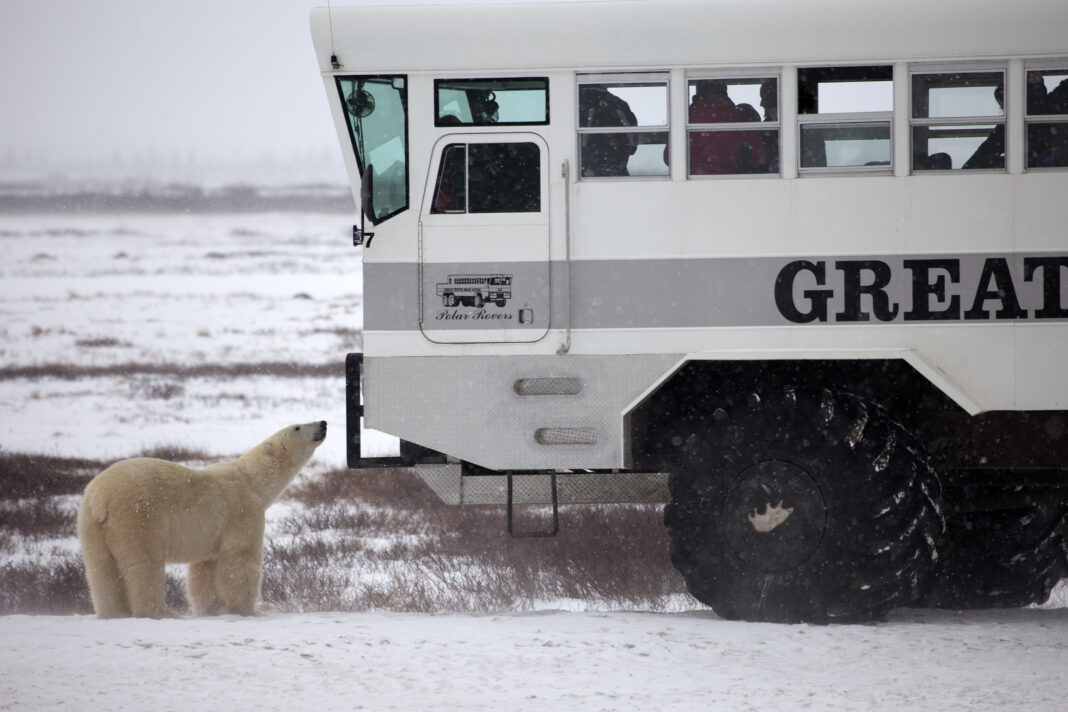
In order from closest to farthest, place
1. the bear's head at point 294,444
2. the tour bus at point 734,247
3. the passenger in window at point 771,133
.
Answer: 1. the tour bus at point 734,247
2. the passenger in window at point 771,133
3. the bear's head at point 294,444

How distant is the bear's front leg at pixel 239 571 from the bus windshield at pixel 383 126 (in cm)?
205

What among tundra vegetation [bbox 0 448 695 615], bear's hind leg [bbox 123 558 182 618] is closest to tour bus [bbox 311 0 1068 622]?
bear's hind leg [bbox 123 558 182 618]

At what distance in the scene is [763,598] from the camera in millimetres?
5641

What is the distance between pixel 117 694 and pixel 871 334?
409cm

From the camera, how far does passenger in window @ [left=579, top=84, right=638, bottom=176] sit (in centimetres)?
577

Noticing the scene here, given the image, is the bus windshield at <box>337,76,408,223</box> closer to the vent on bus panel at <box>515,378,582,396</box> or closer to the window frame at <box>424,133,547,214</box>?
the window frame at <box>424,133,547,214</box>

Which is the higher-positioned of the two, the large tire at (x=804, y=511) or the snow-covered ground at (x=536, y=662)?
the large tire at (x=804, y=511)

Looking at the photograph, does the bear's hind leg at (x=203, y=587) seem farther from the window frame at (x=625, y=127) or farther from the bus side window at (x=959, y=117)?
the bus side window at (x=959, y=117)

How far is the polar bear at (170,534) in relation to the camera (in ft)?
18.9

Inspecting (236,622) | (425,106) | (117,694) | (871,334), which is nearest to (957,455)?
(871,334)

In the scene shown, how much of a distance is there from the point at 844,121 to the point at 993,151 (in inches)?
32.9

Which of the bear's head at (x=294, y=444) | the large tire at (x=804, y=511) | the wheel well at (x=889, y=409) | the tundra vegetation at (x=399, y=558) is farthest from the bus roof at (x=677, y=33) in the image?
the tundra vegetation at (x=399, y=558)

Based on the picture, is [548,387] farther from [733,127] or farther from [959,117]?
[959,117]

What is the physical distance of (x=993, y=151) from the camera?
5672 mm
